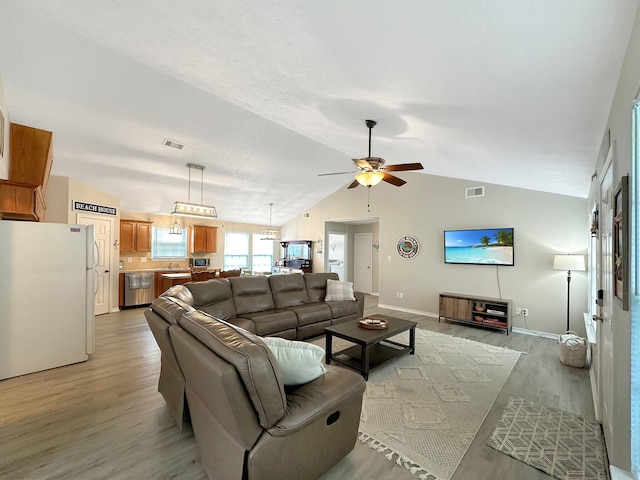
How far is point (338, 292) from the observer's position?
194 inches

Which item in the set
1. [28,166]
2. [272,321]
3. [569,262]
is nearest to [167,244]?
[28,166]

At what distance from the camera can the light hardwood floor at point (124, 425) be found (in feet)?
5.90

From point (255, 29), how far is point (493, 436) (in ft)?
11.1

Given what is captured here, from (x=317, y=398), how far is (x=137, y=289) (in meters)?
6.28

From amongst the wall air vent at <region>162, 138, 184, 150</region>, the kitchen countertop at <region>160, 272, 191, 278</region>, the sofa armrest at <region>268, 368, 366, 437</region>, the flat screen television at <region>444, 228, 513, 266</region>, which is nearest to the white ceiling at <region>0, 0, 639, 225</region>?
the wall air vent at <region>162, 138, 184, 150</region>

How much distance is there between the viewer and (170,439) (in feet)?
6.82

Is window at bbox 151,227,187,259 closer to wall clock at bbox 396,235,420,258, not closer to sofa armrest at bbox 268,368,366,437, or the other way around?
wall clock at bbox 396,235,420,258

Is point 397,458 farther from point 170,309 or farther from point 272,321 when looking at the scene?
point 272,321

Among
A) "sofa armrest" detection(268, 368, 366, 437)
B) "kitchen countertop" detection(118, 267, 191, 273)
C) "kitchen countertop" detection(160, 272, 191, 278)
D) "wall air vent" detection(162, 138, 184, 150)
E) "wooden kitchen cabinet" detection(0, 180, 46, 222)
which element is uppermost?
"wall air vent" detection(162, 138, 184, 150)

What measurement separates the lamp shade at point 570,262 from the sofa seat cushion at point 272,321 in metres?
3.95

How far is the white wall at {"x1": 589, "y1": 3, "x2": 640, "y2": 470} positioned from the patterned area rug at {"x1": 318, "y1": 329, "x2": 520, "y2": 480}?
0.86m

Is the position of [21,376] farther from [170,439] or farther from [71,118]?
[71,118]

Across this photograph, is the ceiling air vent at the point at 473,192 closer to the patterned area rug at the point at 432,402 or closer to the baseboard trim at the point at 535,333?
the baseboard trim at the point at 535,333

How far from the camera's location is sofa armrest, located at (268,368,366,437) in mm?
1430
